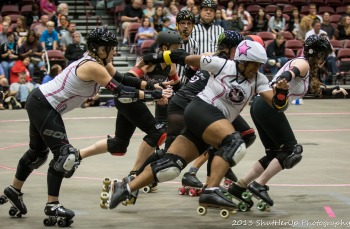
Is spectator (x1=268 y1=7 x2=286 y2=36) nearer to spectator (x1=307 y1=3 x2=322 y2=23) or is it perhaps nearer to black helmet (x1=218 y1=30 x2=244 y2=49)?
spectator (x1=307 y1=3 x2=322 y2=23)

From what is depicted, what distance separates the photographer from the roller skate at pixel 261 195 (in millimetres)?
7000

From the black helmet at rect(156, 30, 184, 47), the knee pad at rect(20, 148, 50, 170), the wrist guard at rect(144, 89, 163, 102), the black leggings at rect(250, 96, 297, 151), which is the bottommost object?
the knee pad at rect(20, 148, 50, 170)

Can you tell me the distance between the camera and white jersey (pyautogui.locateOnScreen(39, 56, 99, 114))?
21.4 feet

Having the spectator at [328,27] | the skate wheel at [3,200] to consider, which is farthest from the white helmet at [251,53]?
the spectator at [328,27]

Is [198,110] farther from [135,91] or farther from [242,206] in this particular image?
[242,206]

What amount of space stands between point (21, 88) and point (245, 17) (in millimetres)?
6466

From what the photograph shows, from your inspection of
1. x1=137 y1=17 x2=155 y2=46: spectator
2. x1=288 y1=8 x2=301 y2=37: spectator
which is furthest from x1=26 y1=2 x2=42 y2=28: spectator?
x1=288 y1=8 x2=301 y2=37: spectator

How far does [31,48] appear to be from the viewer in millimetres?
17453

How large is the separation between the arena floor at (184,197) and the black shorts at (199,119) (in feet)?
2.20

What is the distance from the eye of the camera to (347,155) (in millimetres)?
10320

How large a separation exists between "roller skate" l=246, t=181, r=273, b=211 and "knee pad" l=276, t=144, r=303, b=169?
0.93ft

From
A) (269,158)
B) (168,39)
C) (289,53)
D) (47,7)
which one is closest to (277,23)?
(289,53)

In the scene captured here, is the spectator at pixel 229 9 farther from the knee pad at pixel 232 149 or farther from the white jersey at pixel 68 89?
the knee pad at pixel 232 149

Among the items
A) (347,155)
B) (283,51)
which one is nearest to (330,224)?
(347,155)
